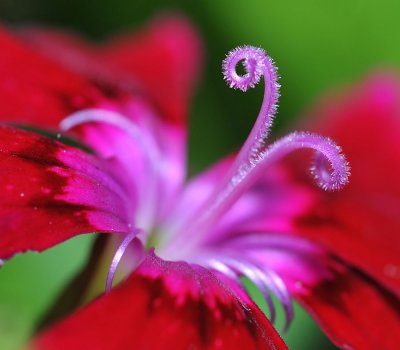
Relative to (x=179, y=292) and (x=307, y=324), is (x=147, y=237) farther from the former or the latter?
(x=307, y=324)

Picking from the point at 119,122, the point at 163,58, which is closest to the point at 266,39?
the point at 163,58

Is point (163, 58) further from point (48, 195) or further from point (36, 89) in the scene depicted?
point (48, 195)

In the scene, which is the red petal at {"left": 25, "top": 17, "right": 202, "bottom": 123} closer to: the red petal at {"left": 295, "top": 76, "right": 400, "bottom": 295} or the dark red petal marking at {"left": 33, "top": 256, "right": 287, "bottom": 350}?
the red petal at {"left": 295, "top": 76, "right": 400, "bottom": 295}

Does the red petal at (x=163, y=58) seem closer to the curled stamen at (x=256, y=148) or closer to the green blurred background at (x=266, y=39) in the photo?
the green blurred background at (x=266, y=39)

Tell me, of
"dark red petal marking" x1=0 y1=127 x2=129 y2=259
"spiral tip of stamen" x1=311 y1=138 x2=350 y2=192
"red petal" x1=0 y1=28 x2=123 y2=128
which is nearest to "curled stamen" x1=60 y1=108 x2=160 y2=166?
"red petal" x1=0 y1=28 x2=123 y2=128

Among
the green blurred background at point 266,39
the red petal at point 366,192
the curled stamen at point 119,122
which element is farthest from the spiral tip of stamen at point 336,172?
the green blurred background at point 266,39

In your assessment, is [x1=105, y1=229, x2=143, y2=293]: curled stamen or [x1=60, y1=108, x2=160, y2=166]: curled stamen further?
[x1=60, y1=108, x2=160, y2=166]: curled stamen
